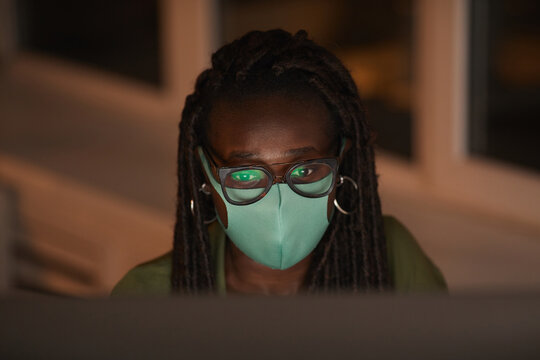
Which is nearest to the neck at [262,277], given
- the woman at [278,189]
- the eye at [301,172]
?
the woman at [278,189]

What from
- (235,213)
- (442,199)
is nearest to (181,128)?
(235,213)

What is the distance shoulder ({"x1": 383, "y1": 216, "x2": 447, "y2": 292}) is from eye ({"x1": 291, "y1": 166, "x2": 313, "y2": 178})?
0.91 ft

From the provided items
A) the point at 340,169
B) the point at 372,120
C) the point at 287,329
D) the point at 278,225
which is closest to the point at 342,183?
the point at 340,169

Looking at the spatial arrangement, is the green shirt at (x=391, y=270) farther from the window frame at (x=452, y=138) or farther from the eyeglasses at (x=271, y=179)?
the window frame at (x=452, y=138)

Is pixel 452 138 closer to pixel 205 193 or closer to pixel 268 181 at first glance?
pixel 205 193

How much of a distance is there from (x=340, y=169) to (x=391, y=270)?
191mm

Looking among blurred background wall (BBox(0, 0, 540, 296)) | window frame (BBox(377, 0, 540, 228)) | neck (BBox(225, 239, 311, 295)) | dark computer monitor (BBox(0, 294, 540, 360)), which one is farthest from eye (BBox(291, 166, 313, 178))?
window frame (BBox(377, 0, 540, 228))

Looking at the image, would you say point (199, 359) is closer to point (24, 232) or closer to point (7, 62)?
point (24, 232)

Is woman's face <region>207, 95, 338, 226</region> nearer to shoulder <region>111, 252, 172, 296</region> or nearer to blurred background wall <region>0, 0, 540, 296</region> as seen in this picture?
shoulder <region>111, 252, 172, 296</region>

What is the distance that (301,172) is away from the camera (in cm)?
126

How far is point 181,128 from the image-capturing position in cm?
142

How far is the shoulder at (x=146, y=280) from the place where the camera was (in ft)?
4.59

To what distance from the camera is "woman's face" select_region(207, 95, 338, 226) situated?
4.06 feet

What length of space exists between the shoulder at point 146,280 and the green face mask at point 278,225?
15 cm
